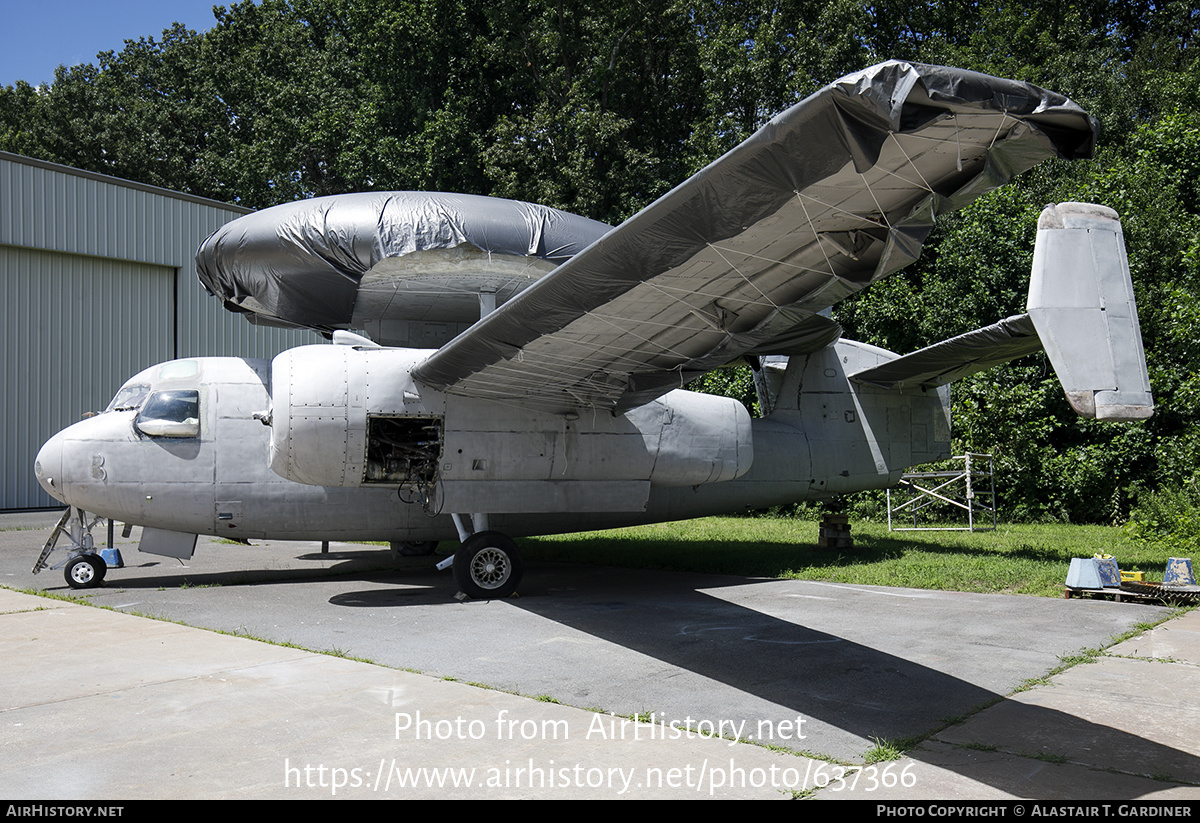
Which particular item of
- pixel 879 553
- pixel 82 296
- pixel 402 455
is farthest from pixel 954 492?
pixel 82 296

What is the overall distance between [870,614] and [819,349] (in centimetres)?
525

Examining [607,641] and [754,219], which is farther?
[607,641]

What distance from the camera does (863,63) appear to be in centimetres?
2547

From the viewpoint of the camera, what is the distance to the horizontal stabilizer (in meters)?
9.91

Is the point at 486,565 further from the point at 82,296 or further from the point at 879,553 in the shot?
the point at 82,296

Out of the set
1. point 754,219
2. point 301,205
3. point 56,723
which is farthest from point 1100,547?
point 56,723

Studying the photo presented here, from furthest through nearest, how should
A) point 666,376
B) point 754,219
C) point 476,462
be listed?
point 476,462, point 666,376, point 754,219

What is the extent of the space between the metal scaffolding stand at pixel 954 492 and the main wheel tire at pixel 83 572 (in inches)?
580

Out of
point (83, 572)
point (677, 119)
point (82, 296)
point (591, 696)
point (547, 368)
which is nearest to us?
point (591, 696)

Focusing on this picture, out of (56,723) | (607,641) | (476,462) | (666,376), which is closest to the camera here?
(56,723)

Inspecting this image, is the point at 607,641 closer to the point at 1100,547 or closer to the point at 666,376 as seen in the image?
the point at 666,376

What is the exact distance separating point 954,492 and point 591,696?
1644cm

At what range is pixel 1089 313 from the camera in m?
4.57

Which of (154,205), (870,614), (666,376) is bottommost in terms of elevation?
(870,614)
